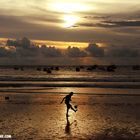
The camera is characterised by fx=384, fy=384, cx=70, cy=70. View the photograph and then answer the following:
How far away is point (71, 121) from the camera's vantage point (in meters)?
25.3

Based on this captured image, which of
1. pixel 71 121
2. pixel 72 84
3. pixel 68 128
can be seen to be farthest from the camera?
pixel 72 84

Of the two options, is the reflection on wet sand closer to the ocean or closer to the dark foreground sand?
the dark foreground sand

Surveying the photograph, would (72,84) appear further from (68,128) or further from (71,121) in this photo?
(68,128)

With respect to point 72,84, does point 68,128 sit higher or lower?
higher

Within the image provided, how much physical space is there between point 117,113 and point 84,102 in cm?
808

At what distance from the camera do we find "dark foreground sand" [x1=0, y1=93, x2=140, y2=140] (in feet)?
68.4

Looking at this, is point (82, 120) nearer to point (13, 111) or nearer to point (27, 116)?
point (27, 116)

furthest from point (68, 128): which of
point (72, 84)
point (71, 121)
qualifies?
point (72, 84)

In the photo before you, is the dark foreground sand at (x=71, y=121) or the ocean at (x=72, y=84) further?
the ocean at (x=72, y=84)

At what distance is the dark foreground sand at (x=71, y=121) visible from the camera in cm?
2085

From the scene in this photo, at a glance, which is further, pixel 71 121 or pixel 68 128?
pixel 71 121

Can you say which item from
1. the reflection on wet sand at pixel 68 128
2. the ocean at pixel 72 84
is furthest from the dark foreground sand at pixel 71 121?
the ocean at pixel 72 84

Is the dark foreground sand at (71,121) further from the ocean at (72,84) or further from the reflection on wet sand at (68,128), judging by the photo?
the ocean at (72,84)

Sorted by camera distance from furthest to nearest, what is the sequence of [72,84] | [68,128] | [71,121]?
[72,84], [71,121], [68,128]
